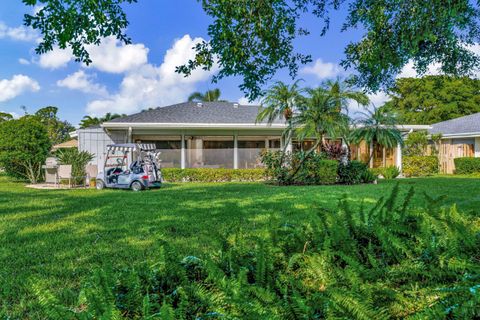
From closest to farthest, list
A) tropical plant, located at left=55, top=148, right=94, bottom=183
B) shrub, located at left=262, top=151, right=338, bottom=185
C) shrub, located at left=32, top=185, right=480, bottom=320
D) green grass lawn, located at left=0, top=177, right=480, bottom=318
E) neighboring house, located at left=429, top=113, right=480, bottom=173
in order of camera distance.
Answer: shrub, located at left=32, top=185, right=480, bottom=320 < green grass lawn, located at left=0, top=177, right=480, bottom=318 < shrub, located at left=262, top=151, right=338, bottom=185 < tropical plant, located at left=55, top=148, right=94, bottom=183 < neighboring house, located at left=429, top=113, right=480, bottom=173

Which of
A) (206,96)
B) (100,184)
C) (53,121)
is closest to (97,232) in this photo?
(100,184)

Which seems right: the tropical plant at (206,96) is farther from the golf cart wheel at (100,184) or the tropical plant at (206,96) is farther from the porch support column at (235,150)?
the golf cart wheel at (100,184)

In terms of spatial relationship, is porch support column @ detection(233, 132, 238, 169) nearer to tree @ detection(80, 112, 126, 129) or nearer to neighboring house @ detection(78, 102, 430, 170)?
neighboring house @ detection(78, 102, 430, 170)

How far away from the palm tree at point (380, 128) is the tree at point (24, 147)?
50.9 feet

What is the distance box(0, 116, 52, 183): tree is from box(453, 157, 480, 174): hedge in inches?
893

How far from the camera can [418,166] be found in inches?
805

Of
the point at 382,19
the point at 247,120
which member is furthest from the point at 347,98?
the point at 382,19

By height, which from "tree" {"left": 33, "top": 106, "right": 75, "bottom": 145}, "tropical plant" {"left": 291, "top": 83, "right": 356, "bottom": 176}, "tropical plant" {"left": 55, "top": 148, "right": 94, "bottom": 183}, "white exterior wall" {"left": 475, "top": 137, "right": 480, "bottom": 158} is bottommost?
"tropical plant" {"left": 55, "top": 148, "right": 94, "bottom": 183}

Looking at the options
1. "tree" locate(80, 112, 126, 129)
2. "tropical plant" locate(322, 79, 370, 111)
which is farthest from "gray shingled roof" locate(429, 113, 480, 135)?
"tree" locate(80, 112, 126, 129)

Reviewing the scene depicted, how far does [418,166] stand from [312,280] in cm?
2138

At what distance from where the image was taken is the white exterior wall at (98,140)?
723 inches

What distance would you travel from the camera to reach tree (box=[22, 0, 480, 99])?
12.2 feet

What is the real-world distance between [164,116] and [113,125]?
3.06 m

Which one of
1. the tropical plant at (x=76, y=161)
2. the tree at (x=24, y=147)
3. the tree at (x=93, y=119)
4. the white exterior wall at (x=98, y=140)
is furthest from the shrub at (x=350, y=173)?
the tree at (x=93, y=119)
